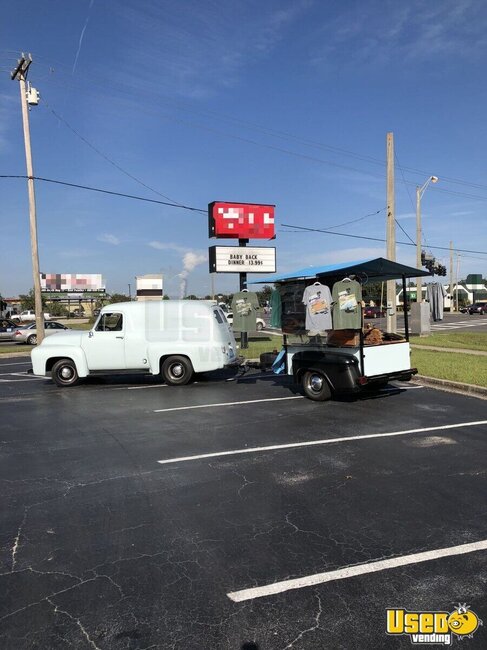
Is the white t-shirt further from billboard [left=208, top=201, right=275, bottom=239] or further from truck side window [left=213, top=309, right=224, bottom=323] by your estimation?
billboard [left=208, top=201, right=275, bottom=239]

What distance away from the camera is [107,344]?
1180 cm

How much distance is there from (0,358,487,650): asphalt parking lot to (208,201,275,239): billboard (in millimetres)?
12475

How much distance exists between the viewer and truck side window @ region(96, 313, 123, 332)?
38.9 feet

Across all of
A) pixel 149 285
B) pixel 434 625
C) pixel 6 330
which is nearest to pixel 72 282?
pixel 149 285

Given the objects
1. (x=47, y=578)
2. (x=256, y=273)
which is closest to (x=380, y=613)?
(x=47, y=578)

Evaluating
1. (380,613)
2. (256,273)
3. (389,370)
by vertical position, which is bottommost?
(380,613)

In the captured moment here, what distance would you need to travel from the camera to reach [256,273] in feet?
64.8

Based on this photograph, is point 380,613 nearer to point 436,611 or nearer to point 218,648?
point 436,611

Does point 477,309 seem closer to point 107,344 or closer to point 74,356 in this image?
point 107,344

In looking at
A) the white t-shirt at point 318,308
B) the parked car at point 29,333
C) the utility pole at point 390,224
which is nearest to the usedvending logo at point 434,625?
the white t-shirt at point 318,308

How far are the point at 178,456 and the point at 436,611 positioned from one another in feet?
12.4

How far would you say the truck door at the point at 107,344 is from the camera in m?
11.8

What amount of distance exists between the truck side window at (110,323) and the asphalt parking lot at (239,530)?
4.14 m

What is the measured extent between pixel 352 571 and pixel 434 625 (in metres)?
0.66
